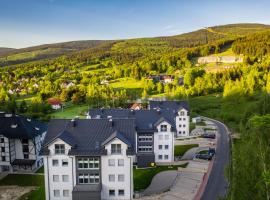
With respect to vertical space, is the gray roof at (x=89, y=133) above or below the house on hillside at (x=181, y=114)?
above

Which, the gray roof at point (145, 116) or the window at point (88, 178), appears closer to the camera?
the window at point (88, 178)

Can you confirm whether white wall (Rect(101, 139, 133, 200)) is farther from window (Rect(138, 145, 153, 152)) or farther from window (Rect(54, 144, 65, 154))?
window (Rect(138, 145, 153, 152))

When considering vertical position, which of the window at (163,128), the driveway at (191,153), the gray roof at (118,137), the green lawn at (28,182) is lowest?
the green lawn at (28,182)

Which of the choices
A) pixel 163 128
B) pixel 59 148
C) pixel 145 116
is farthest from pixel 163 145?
pixel 59 148

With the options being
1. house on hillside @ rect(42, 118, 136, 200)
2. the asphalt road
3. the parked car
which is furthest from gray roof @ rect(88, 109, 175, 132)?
the parked car

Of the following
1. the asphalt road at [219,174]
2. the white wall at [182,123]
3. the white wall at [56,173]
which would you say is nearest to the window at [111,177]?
the white wall at [56,173]

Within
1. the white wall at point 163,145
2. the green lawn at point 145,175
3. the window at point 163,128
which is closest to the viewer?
the green lawn at point 145,175

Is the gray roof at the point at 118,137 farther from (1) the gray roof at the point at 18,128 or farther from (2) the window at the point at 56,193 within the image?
(1) the gray roof at the point at 18,128

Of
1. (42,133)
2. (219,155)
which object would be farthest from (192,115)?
(42,133)

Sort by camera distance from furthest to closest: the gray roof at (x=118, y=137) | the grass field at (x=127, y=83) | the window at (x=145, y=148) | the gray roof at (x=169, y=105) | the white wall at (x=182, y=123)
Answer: the grass field at (x=127, y=83) < the white wall at (x=182, y=123) < the gray roof at (x=169, y=105) < the window at (x=145, y=148) < the gray roof at (x=118, y=137)
